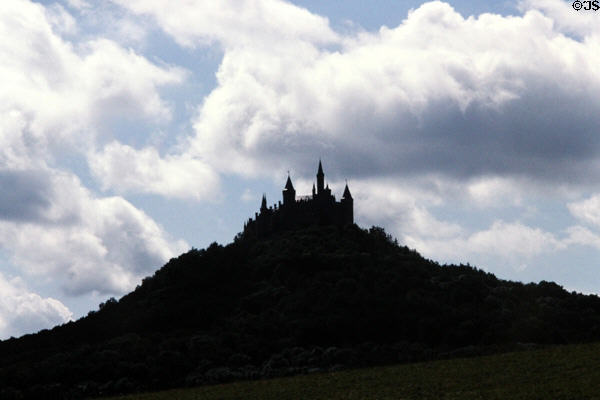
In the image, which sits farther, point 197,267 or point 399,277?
point 197,267

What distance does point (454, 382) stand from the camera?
2103 inches

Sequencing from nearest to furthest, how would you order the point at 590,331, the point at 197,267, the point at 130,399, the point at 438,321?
the point at 130,399 → the point at 590,331 → the point at 438,321 → the point at 197,267

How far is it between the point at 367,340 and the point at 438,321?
31.2ft

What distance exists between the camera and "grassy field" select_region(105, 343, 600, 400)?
4878cm

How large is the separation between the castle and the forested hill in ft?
12.3

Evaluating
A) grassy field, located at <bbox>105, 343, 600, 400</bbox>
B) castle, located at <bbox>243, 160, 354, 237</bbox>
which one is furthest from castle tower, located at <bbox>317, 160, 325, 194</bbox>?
grassy field, located at <bbox>105, 343, 600, 400</bbox>

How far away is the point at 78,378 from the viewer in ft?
298

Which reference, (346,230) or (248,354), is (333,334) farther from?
(346,230)

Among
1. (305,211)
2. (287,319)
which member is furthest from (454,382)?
(305,211)

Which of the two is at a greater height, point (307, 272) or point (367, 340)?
point (307, 272)

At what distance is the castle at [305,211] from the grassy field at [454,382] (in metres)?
102

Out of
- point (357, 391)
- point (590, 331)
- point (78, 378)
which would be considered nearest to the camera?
point (357, 391)

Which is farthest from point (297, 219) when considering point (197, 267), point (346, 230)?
point (197, 267)

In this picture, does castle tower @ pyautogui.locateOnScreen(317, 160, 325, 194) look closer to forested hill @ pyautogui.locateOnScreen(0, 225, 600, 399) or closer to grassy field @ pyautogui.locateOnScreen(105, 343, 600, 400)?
forested hill @ pyautogui.locateOnScreen(0, 225, 600, 399)
